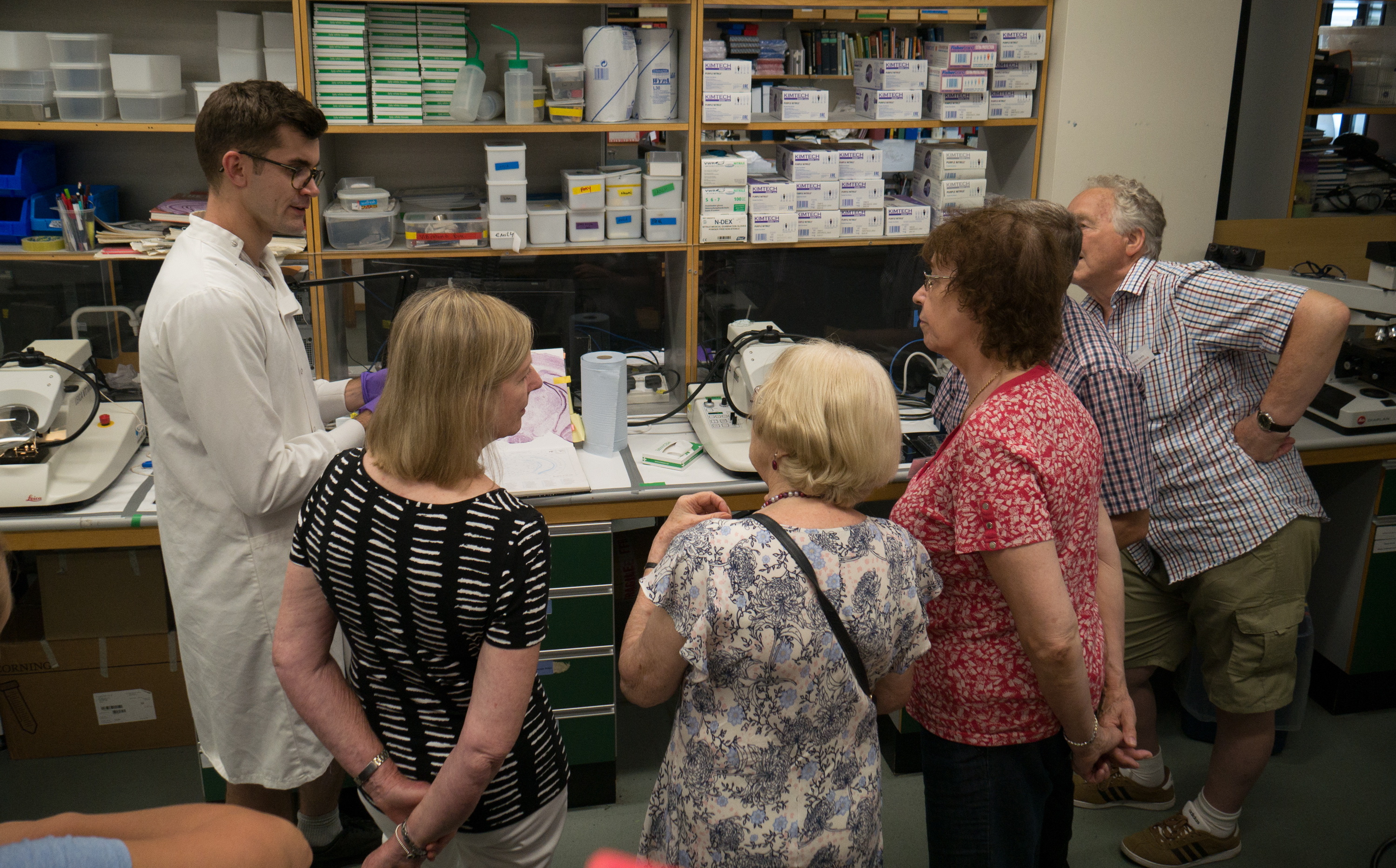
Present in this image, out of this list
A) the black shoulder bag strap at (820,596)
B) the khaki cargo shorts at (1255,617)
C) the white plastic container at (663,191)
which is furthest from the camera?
the white plastic container at (663,191)

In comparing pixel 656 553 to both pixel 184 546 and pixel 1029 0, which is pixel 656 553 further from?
pixel 1029 0

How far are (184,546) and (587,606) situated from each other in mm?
913

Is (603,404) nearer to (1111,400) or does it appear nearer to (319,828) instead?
(319,828)

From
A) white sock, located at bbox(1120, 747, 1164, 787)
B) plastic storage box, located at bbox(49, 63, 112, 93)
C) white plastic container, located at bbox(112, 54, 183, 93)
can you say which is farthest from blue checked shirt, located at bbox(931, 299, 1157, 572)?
plastic storage box, located at bbox(49, 63, 112, 93)

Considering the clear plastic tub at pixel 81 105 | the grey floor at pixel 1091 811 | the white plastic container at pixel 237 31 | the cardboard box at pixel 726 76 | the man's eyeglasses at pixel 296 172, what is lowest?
the grey floor at pixel 1091 811

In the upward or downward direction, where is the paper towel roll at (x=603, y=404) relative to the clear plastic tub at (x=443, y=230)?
downward

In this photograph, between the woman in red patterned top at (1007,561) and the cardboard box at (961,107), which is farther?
the cardboard box at (961,107)

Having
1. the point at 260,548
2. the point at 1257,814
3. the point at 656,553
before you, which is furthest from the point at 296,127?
the point at 1257,814

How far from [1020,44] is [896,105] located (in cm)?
41

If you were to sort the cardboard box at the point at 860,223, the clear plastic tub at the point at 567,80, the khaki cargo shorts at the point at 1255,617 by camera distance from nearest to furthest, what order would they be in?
the khaki cargo shorts at the point at 1255,617 < the clear plastic tub at the point at 567,80 < the cardboard box at the point at 860,223

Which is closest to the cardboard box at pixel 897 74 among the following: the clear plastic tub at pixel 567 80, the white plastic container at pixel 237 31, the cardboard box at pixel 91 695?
the clear plastic tub at pixel 567 80

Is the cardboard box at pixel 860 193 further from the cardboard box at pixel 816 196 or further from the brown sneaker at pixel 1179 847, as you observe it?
the brown sneaker at pixel 1179 847

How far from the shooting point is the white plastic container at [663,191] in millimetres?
2965

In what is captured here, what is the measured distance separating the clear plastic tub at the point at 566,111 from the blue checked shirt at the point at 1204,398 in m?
1.48
